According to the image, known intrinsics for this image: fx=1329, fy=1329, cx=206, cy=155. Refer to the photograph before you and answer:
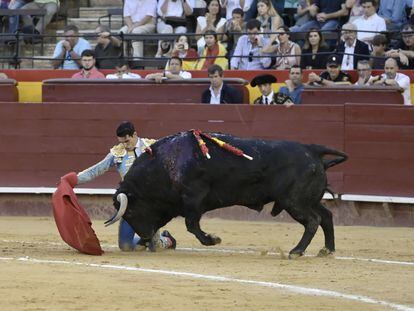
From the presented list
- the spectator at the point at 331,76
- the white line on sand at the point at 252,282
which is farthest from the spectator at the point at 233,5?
the white line on sand at the point at 252,282

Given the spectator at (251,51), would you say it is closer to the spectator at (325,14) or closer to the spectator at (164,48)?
the spectator at (325,14)

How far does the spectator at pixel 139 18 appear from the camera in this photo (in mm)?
15844

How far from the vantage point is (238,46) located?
14.6m

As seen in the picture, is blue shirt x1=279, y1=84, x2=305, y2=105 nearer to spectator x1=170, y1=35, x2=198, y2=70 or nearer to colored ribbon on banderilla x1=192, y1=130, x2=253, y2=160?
spectator x1=170, y1=35, x2=198, y2=70

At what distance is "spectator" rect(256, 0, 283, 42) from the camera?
14.8 m

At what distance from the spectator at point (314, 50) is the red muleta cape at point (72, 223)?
4383 millimetres

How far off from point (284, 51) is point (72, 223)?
15.8 ft

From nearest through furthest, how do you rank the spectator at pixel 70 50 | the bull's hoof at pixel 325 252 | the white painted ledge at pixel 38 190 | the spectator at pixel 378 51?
1. the bull's hoof at pixel 325 252
2. the spectator at pixel 378 51
3. the white painted ledge at pixel 38 190
4. the spectator at pixel 70 50

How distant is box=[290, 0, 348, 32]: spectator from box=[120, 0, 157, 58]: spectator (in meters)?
1.96

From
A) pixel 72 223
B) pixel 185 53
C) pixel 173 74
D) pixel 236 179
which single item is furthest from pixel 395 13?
pixel 72 223

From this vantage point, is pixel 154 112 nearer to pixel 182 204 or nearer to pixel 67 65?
pixel 67 65

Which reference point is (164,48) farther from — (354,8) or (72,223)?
(72,223)

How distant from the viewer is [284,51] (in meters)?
14.2

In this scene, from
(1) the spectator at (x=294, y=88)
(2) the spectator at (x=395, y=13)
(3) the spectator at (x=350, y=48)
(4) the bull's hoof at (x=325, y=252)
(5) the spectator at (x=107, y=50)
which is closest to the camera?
(4) the bull's hoof at (x=325, y=252)
